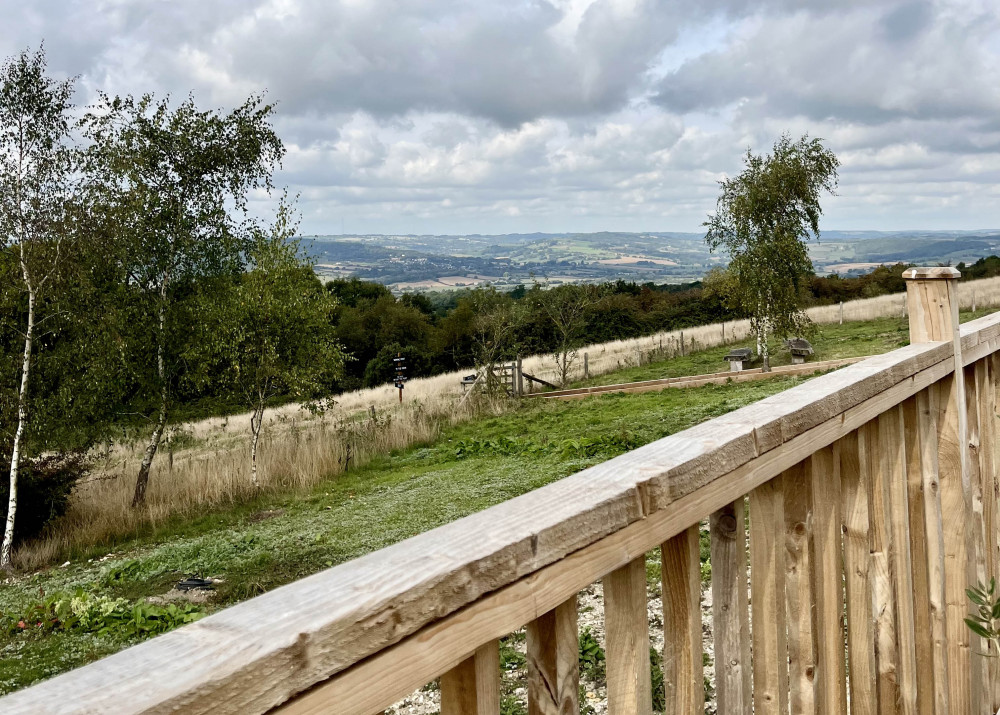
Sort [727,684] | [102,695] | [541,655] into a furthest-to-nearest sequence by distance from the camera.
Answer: [727,684], [541,655], [102,695]

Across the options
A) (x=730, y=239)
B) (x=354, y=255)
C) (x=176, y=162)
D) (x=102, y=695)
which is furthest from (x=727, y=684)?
(x=354, y=255)

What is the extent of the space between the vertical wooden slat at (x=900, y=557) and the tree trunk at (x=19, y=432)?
12828mm

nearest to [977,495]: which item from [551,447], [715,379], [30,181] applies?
[551,447]

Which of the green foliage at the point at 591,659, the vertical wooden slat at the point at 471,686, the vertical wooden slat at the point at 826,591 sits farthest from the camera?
the green foliage at the point at 591,659

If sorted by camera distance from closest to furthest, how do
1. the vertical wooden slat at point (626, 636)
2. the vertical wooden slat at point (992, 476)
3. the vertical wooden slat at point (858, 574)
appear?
the vertical wooden slat at point (626, 636) < the vertical wooden slat at point (858, 574) < the vertical wooden slat at point (992, 476)

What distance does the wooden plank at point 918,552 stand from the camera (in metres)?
2.04

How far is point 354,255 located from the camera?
105 metres

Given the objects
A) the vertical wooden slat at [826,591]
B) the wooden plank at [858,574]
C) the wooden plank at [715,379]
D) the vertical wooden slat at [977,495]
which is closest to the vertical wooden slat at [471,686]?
the vertical wooden slat at [826,591]

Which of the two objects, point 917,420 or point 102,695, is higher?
point 102,695

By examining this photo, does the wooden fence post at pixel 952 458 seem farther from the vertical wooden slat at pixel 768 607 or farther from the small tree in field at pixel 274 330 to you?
the small tree in field at pixel 274 330

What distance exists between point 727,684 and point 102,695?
3.34 ft

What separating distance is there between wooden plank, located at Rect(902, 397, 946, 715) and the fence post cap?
1.36ft

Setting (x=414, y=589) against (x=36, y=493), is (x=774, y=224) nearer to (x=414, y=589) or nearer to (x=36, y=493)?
(x=36, y=493)

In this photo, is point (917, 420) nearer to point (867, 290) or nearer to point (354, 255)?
point (867, 290)
